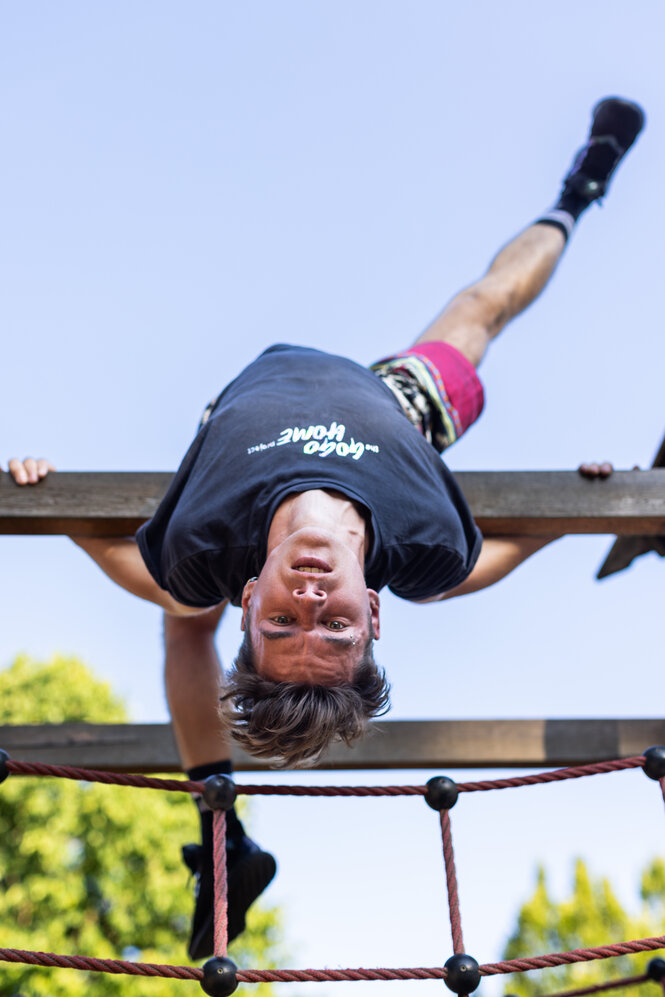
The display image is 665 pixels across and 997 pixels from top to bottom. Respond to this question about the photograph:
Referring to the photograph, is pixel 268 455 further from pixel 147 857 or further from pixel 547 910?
pixel 547 910

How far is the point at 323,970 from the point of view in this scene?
1.80m

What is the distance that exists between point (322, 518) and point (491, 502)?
752mm

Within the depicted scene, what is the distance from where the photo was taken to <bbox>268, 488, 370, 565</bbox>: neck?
200cm

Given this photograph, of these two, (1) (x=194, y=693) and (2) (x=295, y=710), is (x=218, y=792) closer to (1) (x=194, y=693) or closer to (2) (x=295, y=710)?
(2) (x=295, y=710)

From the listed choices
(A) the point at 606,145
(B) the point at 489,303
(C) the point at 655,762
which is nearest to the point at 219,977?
(C) the point at 655,762

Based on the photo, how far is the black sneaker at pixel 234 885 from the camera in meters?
2.50

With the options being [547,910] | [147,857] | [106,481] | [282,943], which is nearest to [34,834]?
[147,857]

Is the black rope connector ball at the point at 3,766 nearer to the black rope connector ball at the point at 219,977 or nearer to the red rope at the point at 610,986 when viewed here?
the black rope connector ball at the point at 219,977

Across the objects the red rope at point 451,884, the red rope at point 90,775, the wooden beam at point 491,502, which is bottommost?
the red rope at point 451,884

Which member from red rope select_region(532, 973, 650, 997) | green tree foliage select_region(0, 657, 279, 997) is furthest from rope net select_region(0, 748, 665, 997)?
green tree foliage select_region(0, 657, 279, 997)

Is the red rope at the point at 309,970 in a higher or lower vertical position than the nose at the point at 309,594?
Result: lower

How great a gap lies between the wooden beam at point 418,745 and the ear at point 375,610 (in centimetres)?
102

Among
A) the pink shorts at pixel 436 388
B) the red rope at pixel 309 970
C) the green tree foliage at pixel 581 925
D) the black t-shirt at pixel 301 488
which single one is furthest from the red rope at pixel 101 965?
the green tree foliage at pixel 581 925

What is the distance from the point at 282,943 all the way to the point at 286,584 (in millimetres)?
10533
